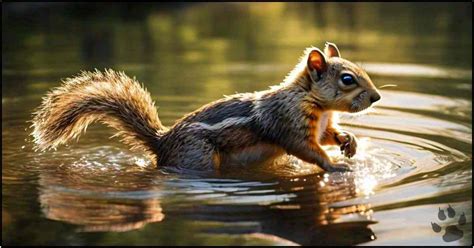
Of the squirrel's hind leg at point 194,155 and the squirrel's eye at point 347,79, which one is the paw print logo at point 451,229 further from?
the squirrel's hind leg at point 194,155

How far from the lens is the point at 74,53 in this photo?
16.7 metres

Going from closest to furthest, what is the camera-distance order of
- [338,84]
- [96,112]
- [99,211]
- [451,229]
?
[451,229] → [99,211] → [338,84] → [96,112]

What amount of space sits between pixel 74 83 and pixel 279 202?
2.57 m

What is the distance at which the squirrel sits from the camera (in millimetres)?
7469

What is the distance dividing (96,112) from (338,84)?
84.4 inches

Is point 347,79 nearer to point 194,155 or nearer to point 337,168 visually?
point 337,168

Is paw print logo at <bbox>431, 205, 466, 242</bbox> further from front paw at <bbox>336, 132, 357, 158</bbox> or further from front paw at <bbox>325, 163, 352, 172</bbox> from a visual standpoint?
front paw at <bbox>336, 132, 357, 158</bbox>

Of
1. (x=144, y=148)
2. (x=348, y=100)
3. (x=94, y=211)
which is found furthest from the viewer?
(x=144, y=148)

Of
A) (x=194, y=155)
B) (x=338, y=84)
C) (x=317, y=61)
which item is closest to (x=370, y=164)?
(x=338, y=84)

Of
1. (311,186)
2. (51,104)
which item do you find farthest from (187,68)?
(311,186)

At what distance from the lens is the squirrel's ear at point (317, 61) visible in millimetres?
7500

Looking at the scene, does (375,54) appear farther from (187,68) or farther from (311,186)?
(311,186)

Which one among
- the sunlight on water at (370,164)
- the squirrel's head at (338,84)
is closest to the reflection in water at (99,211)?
the sunlight on water at (370,164)

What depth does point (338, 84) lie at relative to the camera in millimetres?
7469
